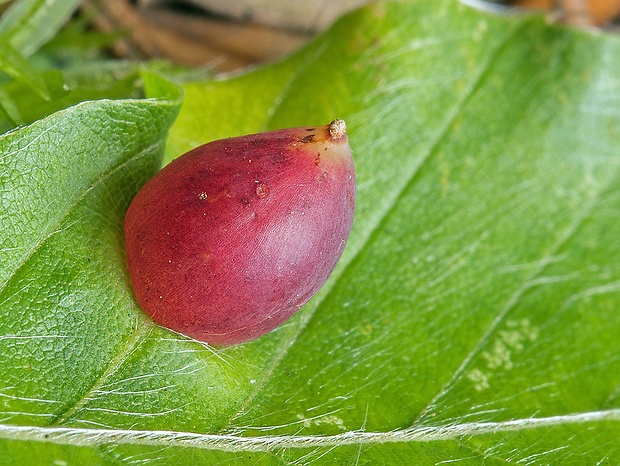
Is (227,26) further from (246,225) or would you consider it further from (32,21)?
(246,225)

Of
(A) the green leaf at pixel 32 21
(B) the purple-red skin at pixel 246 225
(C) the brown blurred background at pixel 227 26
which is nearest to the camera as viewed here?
(B) the purple-red skin at pixel 246 225

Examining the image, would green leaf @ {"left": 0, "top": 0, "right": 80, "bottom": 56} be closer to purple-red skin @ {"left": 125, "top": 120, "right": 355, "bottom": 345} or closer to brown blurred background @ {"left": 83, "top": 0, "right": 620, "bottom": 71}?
brown blurred background @ {"left": 83, "top": 0, "right": 620, "bottom": 71}

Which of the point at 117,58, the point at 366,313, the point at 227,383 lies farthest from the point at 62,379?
the point at 117,58

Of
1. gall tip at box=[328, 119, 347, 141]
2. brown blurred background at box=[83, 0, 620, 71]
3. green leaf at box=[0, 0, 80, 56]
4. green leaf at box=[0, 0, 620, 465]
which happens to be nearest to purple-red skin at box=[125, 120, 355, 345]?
gall tip at box=[328, 119, 347, 141]

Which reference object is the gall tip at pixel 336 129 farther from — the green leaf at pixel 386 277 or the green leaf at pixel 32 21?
the green leaf at pixel 32 21

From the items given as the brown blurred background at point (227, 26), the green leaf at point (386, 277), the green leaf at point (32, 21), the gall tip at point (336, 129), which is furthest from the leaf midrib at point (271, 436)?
the brown blurred background at point (227, 26)

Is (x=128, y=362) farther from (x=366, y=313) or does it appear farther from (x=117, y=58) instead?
(x=117, y=58)
